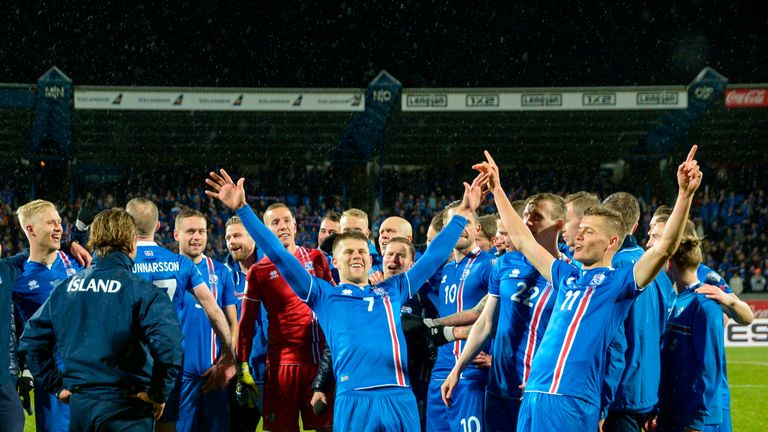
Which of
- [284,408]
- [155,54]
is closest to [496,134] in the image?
[155,54]

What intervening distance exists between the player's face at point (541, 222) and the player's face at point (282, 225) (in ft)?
6.78

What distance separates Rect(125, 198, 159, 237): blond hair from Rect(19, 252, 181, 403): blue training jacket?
1.34 meters

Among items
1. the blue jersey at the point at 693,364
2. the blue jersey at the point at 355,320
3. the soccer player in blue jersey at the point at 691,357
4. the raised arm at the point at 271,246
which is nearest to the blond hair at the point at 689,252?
the soccer player in blue jersey at the point at 691,357

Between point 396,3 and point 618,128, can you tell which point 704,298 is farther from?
point 396,3

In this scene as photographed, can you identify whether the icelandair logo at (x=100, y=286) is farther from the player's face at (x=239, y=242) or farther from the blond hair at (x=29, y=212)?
the player's face at (x=239, y=242)

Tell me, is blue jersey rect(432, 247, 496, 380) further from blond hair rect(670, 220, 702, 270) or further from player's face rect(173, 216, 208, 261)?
player's face rect(173, 216, 208, 261)

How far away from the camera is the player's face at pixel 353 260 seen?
484cm

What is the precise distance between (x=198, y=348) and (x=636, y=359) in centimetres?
328

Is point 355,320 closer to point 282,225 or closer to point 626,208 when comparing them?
point 626,208

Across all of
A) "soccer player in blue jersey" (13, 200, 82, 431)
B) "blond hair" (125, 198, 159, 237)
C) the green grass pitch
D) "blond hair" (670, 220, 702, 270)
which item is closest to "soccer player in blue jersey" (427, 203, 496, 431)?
"blond hair" (670, 220, 702, 270)

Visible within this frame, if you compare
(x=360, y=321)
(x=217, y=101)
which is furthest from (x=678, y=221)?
(x=217, y=101)

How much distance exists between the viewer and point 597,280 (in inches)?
170

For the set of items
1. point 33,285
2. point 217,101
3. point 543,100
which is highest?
point 543,100

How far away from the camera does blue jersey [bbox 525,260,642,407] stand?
4250mm
